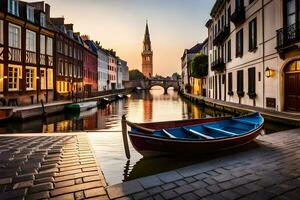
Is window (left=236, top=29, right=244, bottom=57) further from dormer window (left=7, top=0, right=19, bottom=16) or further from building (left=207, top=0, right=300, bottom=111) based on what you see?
dormer window (left=7, top=0, right=19, bottom=16)

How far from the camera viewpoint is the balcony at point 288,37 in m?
14.0

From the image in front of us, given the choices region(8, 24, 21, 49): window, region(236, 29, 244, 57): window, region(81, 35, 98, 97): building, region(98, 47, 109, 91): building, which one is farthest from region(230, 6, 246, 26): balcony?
region(98, 47, 109, 91): building

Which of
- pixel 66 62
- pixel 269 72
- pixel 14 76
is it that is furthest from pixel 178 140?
pixel 66 62

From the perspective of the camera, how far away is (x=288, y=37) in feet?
48.5

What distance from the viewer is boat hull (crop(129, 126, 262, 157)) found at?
766 centimetres

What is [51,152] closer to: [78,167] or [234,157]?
[78,167]

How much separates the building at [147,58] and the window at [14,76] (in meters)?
140

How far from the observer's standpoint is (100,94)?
2073 inches

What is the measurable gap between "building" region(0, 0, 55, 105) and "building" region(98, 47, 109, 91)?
33481 mm

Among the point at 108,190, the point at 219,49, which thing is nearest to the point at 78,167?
the point at 108,190

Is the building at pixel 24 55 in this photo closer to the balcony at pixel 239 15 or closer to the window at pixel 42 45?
the window at pixel 42 45

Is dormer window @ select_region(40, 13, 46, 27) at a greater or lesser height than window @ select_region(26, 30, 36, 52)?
greater

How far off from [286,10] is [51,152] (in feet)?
51.3

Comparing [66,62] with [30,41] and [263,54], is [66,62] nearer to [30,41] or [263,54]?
[30,41]
